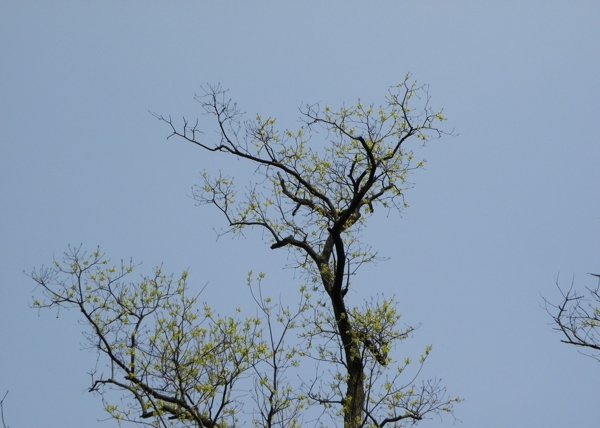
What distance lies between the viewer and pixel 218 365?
7707 mm

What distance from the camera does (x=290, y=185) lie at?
12031mm

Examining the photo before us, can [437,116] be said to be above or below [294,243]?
above

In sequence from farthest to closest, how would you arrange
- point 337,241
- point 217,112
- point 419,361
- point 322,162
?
point 322,162 < point 217,112 < point 337,241 < point 419,361

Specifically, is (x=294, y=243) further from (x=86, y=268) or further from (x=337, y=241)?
(x=86, y=268)

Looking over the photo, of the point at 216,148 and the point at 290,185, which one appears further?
the point at 290,185

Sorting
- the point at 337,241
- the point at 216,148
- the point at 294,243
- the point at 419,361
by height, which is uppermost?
the point at 216,148

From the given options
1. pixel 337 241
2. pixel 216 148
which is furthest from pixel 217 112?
pixel 337 241

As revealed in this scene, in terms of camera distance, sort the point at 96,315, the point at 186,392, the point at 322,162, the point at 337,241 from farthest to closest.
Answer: the point at 322,162, the point at 337,241, the point at 96,315, the point at 186,392

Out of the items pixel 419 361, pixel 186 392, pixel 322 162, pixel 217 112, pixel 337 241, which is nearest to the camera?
pixel 186 392

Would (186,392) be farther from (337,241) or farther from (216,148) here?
(216,148)

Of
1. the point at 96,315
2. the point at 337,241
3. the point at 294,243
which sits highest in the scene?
the point at 294,243

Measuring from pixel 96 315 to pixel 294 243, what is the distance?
11.4 feet

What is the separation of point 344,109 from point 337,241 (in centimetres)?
220

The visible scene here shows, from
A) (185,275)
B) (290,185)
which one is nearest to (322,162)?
(290,185)
